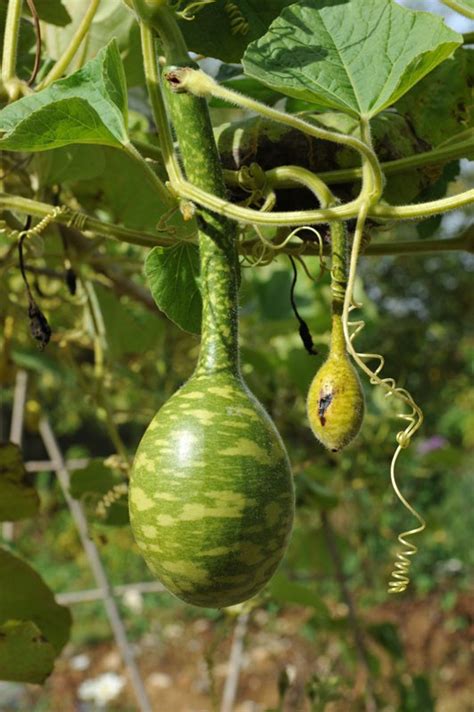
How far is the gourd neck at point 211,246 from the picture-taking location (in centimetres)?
62

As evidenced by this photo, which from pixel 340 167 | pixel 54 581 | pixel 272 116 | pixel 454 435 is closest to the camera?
pixel 272 116

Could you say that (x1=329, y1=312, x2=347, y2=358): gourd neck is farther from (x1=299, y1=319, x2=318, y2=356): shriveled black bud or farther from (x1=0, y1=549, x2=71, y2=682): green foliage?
(x1=0, y1=549, x2=71, y2=682): green foliage

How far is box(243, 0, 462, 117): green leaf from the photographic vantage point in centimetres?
58

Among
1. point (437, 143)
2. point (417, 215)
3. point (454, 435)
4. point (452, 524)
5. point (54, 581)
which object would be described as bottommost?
point (54, 581)

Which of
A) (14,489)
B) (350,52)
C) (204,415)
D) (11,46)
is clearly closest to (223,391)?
(204,415)

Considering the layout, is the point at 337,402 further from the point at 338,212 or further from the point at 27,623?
the point at 27,623

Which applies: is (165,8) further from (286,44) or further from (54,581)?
(54,581)

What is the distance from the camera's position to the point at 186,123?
2.04 feet

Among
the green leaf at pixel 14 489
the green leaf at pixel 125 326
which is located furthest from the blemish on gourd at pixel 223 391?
the green leaf at pixel 125 326

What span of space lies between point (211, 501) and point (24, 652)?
0.51 meters

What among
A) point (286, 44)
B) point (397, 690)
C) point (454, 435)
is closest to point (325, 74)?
point (286, 44)

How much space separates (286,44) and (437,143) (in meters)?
0.23

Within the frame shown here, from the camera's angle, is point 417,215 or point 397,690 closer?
point 417,215

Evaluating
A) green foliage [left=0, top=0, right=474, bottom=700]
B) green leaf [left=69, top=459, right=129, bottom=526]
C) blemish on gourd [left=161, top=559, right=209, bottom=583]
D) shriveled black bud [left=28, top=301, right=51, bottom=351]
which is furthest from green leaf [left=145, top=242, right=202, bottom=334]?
green leaf [left=69, top=459, right=129, bottom=526]
